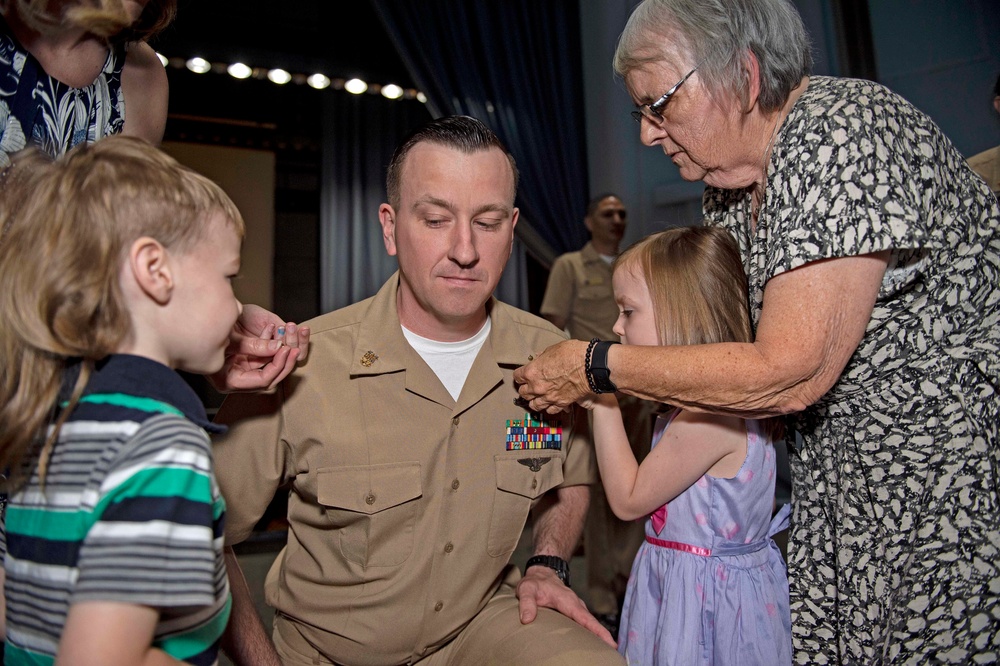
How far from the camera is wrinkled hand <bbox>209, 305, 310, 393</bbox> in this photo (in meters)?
1.39

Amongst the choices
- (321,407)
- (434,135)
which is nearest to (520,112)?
(434,135)

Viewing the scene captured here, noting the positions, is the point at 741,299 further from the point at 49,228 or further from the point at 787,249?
the point at 49,228

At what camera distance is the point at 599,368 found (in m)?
1.48

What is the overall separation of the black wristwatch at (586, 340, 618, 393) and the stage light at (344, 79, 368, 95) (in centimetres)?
524

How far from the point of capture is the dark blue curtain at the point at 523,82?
544 cm

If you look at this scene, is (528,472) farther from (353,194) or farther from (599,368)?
(353,194)

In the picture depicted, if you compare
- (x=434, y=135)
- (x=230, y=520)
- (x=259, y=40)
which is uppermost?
(x=259, y=40)

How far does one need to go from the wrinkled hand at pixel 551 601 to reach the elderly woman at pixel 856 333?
1.45ft

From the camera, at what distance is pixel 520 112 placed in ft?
18.3

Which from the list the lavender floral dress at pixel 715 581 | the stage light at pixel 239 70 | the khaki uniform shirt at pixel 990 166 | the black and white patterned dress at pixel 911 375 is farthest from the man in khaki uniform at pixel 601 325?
the stage light at pixel 239 70

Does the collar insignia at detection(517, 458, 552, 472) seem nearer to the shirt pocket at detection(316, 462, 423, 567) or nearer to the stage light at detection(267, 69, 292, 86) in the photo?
the shirt pocket at detection(316, 462, 423, 567)

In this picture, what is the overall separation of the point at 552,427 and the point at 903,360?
761mm

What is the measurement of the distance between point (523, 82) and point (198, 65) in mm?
2403

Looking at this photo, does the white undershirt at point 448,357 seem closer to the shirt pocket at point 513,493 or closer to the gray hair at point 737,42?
the shirt pocket at point 513,493
